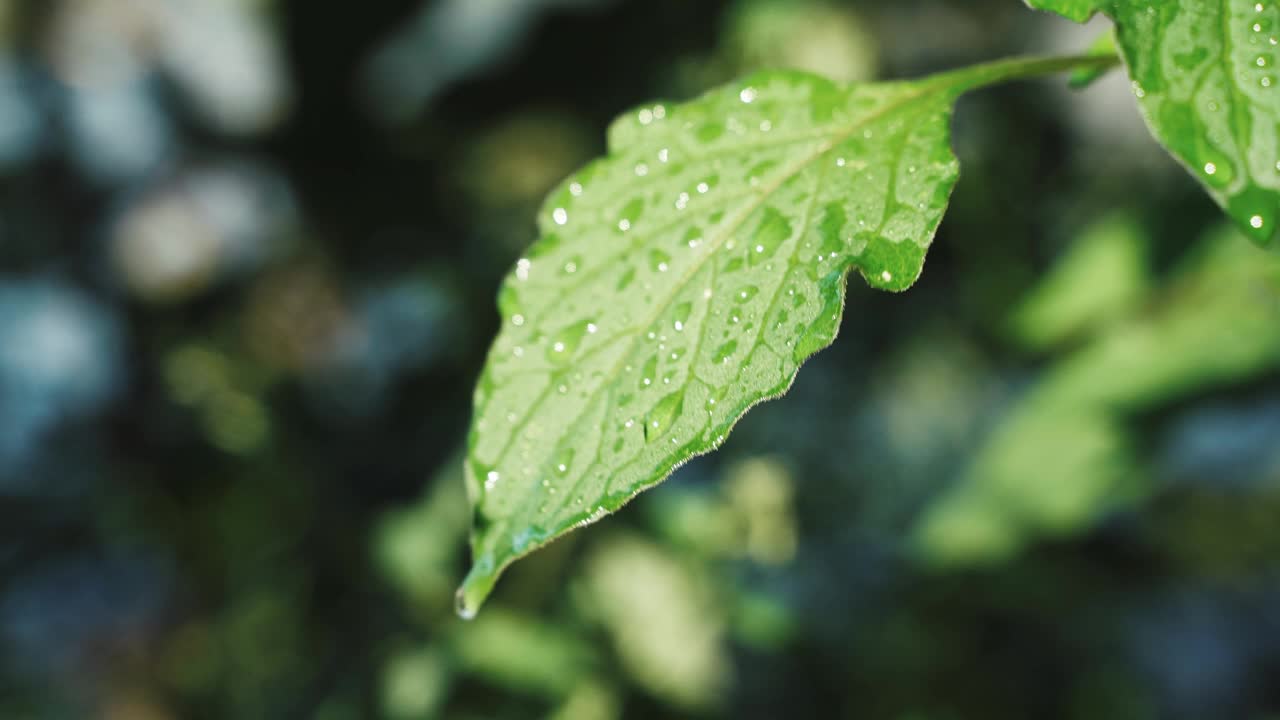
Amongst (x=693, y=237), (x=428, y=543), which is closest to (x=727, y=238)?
(x=693, y=237)

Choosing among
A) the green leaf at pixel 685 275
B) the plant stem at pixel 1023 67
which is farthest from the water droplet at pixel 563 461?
Answer: the plant stem at pixel 1023 67

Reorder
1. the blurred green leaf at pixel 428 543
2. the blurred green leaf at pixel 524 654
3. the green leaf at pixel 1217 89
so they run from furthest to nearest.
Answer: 1. the blurred green leaf at pixel 428 543
2. the blurred green leaf at pixel 524 654
3. the green leaf at pixel 1217 89

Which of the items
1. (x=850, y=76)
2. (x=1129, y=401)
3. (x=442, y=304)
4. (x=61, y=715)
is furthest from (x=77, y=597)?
(x=1129, y=401)

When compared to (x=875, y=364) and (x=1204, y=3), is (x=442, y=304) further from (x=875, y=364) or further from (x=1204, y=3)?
(x=1204, y=3)

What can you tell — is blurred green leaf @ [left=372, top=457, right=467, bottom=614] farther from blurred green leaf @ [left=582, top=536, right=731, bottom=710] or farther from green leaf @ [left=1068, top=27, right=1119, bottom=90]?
green leaf @ [left=1068, top=27, right=1119, bottom=90]

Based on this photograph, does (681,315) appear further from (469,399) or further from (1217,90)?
(469,399)

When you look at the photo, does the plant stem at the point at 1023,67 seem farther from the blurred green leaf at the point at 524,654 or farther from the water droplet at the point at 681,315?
the blurred green leaf at the point at 524,654
